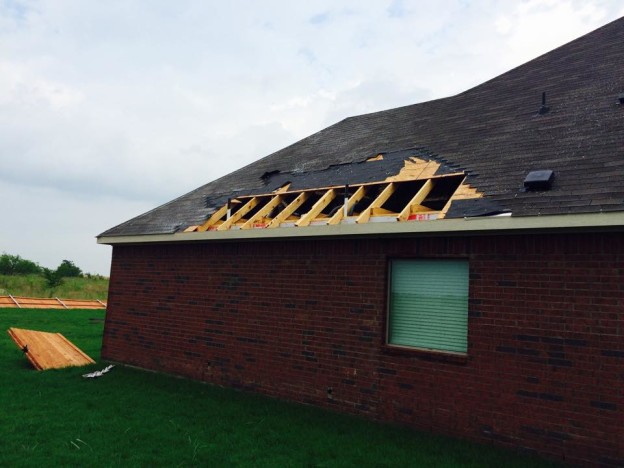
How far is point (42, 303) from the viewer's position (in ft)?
81.9

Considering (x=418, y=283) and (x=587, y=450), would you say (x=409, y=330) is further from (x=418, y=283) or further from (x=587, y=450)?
(x=587, y=450)

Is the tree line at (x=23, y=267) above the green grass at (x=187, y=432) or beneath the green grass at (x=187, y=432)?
above

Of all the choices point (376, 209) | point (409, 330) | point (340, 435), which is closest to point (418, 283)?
point (409, 330)

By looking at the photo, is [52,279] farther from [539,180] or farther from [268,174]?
[539,180]

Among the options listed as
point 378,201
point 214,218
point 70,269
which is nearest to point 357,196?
point 378,201

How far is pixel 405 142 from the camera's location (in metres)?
9.96

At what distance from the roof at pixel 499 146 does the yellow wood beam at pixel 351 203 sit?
58 cm

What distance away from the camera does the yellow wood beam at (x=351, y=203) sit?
24.8 feet

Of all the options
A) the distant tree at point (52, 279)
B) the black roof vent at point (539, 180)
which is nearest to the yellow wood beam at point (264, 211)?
the black roof vent at point (539, 180)

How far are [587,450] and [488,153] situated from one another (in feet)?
14.1

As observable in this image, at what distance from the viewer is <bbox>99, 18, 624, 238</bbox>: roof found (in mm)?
6207

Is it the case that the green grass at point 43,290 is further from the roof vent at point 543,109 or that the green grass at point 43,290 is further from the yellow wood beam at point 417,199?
the roof vent at point 543,109

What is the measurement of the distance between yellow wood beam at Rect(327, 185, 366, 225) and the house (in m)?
0.05

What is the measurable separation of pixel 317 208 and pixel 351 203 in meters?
0.55
